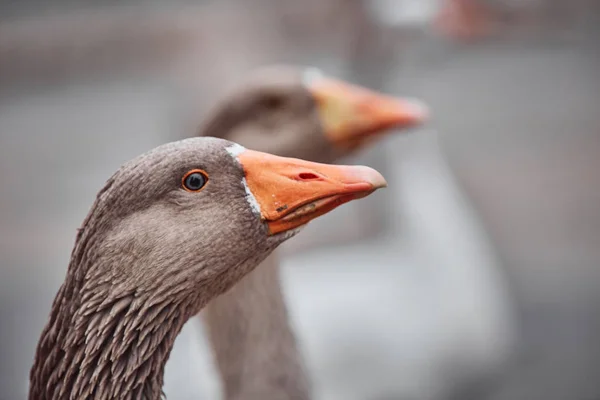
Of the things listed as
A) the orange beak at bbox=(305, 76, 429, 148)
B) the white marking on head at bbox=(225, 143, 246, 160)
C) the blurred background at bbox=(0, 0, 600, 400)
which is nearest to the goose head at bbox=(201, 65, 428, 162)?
the orange beak at bbox=(305, 76, 429, 148)

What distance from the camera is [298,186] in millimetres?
917

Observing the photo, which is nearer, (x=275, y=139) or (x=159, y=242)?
(x=159, y=242)

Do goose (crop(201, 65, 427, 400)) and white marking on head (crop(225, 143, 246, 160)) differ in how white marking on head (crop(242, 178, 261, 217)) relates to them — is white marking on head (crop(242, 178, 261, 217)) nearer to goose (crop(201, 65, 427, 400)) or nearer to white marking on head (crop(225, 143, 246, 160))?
white marking on head (crop(225, 143, 246, 160))

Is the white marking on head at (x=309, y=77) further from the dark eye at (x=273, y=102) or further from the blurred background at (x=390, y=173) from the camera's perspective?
the blurred background at (x=390, y=173)

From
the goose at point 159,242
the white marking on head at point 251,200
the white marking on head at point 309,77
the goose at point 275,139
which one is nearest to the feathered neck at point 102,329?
the goose at point 159,242

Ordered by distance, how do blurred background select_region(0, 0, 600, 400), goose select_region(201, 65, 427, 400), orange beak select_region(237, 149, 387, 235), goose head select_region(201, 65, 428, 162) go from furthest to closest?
blurred background select_region(0, 0, 600, 400)
goose head select_region(201, 65, 428, 162)
goose select_region(201, 65, 427, 400)
orange beak select_region(237, 149, 387, 235)

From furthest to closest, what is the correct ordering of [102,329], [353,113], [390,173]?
[390,173], [353,113], [102,329]

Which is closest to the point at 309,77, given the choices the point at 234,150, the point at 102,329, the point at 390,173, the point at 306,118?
the point at 306,118

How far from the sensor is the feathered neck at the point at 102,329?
2.97ft

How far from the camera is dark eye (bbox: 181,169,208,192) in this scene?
933 millimetres

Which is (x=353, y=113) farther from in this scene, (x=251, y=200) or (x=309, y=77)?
(x=251, y=200)

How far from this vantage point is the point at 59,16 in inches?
148

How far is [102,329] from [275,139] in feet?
3.01

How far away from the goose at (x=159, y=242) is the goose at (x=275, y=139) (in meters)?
0.62
